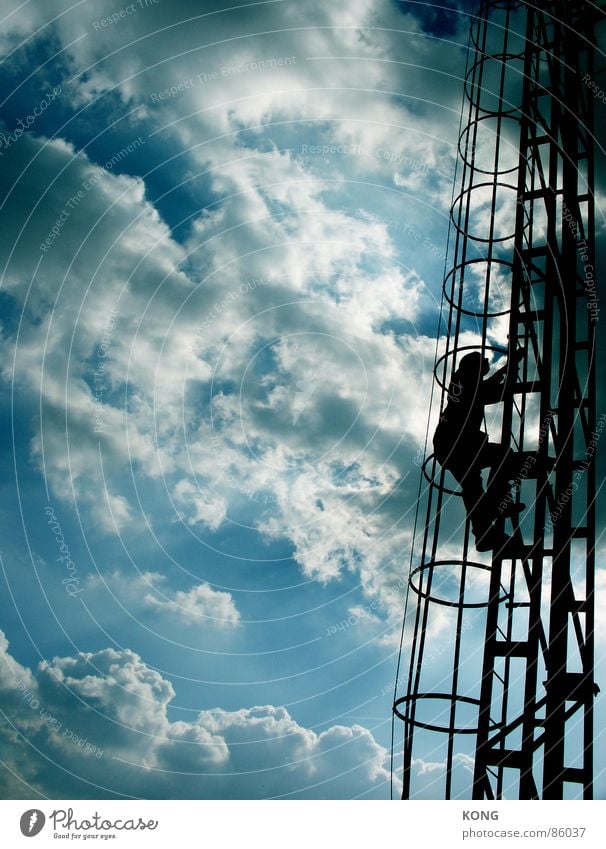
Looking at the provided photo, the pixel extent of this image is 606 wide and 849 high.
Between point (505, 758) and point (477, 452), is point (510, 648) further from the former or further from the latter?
point (477, 452)

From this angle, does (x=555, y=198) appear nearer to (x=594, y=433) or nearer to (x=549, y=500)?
(x=594, y=433)

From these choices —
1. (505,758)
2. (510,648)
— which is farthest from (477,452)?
(505,758)

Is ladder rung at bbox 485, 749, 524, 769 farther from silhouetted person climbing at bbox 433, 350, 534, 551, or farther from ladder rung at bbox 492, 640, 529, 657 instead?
silhouetted person climbing at bbox 433, 350, 534, 551

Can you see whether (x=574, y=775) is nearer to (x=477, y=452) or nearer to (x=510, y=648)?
(x=510, y=648)

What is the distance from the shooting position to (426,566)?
13.9 metres

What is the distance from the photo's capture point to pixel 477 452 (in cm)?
1378

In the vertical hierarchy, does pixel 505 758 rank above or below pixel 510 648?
below

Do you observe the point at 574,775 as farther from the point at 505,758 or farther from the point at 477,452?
the point at 477,452

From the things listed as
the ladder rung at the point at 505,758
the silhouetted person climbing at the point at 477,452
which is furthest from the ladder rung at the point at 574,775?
the silhouetted person climbing at the point at 477,452

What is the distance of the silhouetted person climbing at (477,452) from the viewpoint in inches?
531

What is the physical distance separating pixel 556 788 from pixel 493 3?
18.0 meters

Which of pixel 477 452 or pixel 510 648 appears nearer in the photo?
pixel 510 648

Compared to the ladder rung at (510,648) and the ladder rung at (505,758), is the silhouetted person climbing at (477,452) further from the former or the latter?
the ladder rung at (505,758)

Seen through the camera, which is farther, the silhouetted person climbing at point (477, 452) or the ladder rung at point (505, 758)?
the silhouetted person climbing at point (477, 452)
